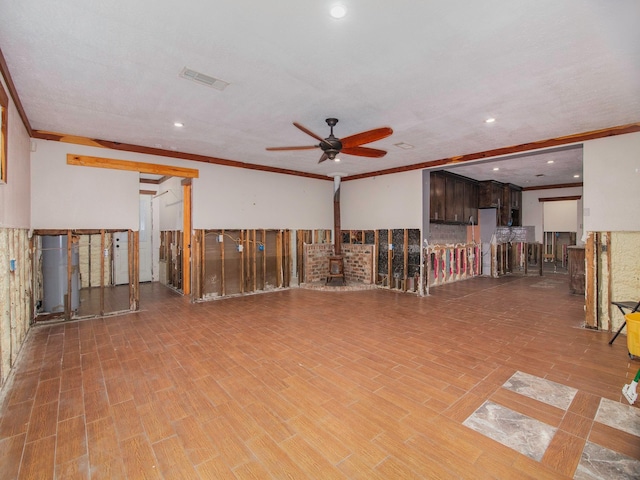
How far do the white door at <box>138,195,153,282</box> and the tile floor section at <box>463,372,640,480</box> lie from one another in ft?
27.4

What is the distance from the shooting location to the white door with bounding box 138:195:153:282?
816 centimetres

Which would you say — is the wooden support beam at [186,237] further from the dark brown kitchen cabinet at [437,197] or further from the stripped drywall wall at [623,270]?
the stripped drywall wall at [623,270]

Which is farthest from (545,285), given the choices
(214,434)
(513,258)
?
(214,434)

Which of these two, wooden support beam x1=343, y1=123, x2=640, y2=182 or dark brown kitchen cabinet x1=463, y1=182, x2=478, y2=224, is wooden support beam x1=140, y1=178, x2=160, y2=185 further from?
dark brown kitchen cabinet x1=463, y1=182, x2=478, y2=224

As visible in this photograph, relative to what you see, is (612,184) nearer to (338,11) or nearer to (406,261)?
(406,261)

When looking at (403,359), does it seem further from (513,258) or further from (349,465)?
(513,258)

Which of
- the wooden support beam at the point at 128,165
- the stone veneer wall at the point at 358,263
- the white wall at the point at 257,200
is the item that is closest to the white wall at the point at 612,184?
the stone veneer wall at the point at 358,263

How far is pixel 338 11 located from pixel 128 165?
4905 millimetres

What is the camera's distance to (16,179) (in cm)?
362

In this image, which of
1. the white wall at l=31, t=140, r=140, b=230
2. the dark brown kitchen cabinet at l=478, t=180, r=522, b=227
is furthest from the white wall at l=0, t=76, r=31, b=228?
the dark brown kitchen cabinet at l=478, t=180, r=522, b=227

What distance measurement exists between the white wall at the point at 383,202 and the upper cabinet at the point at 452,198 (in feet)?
2.68

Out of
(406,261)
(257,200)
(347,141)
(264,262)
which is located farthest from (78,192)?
(406,261)

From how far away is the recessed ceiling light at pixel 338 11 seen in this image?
6.64ft

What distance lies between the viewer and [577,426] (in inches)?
87.1
